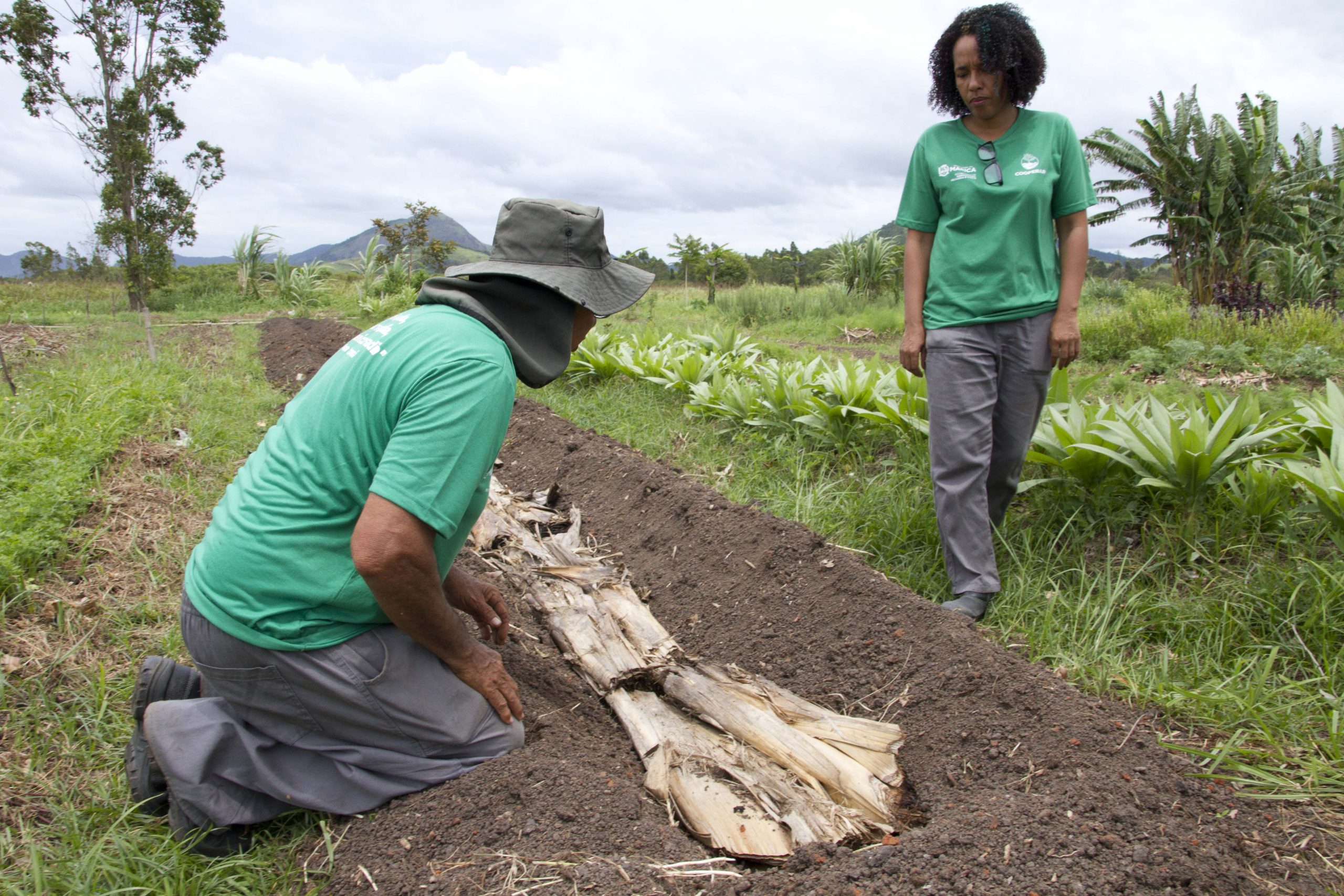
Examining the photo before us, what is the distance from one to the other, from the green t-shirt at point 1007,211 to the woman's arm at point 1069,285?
3cm

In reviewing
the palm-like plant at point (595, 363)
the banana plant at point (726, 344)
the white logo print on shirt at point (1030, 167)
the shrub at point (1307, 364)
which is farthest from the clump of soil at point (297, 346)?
the shrub at point (1307, 364)

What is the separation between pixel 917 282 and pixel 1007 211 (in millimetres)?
359

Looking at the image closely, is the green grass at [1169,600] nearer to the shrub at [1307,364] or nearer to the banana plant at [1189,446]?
the banana plant at [1189,446]

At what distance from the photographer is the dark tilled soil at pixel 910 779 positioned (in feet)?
5.03

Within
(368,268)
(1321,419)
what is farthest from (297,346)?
(1321,419)

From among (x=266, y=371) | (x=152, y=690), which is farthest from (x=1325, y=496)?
(x=266, y=371)

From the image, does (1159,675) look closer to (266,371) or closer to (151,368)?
(151,368)

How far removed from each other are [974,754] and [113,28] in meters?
12.4

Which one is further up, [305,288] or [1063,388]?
[305,288]

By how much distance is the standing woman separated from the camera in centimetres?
254

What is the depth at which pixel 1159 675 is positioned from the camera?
225 centimetres

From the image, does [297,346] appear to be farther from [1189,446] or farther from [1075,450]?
[1189,446]

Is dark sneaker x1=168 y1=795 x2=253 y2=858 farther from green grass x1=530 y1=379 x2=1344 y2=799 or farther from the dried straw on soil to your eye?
green grass x1=530 y1=379 x2=1344 y2=799

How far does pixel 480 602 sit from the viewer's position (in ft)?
7.29
